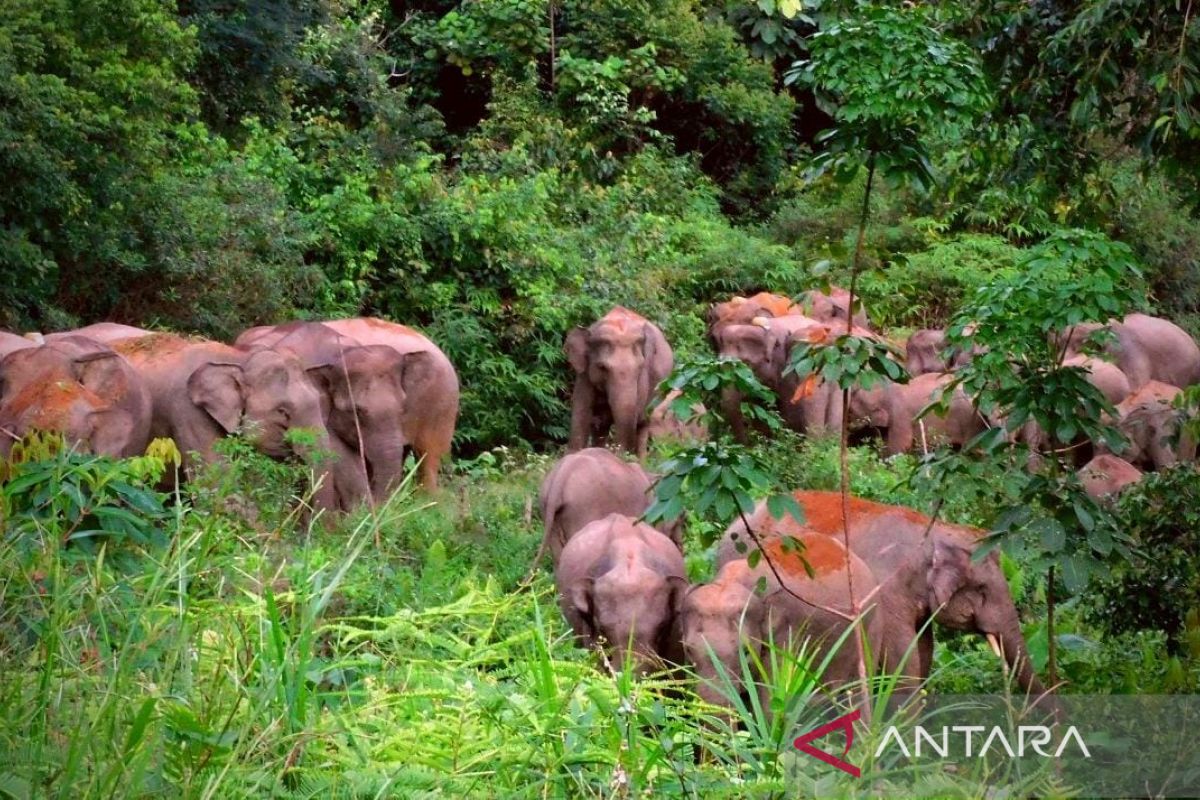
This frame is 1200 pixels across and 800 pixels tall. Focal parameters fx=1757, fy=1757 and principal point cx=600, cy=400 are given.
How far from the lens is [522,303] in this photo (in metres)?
17.9

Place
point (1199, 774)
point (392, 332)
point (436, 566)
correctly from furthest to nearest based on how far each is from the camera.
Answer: point (392, 332) < point (436, 566) < point (1199, 774)

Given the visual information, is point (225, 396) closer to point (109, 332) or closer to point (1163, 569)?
point (109, 332)

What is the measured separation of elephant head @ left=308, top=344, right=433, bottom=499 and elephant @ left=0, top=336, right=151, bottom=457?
184 centimetres

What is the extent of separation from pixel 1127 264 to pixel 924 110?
2.95 feet

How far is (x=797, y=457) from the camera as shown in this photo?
1344 cm

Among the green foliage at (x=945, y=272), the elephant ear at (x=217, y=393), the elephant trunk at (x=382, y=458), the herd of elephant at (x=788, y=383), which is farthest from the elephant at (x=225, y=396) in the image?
the green foliage at (x=945, y=272)

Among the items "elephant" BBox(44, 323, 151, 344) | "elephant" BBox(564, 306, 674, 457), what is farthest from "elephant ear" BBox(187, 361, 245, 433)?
"elephant" BBox(564, 306, 674, 457)

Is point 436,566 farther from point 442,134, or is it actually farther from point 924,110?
point 442,134

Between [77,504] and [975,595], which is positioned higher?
[77,504]

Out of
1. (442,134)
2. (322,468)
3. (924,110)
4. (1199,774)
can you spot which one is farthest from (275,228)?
(1199,774)

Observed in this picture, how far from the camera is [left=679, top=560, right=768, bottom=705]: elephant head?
23.7 feet

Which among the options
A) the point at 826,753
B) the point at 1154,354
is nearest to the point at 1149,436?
the point at 1154,354

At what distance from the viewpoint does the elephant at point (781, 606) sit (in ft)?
24.1

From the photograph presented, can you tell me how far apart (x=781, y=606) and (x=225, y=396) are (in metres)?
5.53
